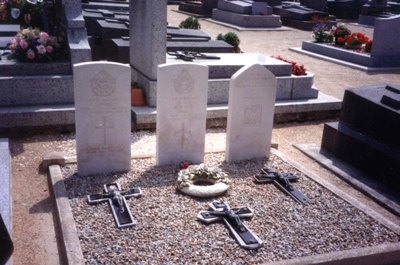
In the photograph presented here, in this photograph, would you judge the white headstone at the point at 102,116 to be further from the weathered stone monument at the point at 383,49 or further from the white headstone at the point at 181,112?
the weathered stone monument at the point at 383,49

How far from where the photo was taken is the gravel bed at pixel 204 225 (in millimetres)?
3988

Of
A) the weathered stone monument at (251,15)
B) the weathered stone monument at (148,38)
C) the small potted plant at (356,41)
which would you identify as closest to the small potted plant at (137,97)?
the weathered stone monument at (148,38)

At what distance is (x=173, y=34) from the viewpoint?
10.5 m

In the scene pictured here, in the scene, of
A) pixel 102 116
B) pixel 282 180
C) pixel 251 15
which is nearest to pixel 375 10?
pixel 251 15

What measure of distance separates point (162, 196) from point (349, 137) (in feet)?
9.01

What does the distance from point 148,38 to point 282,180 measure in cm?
336

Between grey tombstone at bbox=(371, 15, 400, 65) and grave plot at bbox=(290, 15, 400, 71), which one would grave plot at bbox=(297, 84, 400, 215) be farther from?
grey tombstone at bbox=(371, 15, 400, 65)

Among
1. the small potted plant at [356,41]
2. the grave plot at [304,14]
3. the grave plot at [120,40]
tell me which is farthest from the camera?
the grave plot at [304,14]

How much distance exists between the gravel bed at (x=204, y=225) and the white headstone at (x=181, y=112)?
31 cm

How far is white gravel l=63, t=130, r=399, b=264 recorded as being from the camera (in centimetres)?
399

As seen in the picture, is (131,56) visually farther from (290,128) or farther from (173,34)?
(290,128)

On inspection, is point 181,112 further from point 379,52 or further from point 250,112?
point 379,52

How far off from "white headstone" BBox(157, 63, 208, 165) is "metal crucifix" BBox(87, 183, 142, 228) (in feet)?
2.88

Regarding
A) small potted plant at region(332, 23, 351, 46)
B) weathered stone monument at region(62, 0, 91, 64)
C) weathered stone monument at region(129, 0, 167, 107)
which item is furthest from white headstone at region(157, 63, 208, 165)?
small potted plant at region(332, 23, 351, 46)
